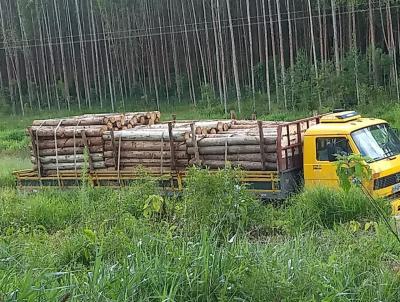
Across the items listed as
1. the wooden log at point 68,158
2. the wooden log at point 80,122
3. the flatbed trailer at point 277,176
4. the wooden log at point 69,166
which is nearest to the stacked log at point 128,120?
the wooden log at point 80,122

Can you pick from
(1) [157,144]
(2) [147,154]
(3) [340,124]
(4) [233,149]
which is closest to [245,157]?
(4) [233,149]

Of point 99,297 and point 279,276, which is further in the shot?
point 279,276

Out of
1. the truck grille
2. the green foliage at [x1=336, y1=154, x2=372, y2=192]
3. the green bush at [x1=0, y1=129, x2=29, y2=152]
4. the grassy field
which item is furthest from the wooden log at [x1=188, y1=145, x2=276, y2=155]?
the green bush at [x1=0, y1=129, x2=29, y2=152]

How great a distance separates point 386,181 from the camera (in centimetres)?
932

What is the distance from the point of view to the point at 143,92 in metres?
37.6

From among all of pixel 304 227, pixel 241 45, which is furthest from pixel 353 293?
pixel 241 45

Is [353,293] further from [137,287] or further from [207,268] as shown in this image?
[137,287]

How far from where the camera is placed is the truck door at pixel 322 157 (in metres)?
9.86

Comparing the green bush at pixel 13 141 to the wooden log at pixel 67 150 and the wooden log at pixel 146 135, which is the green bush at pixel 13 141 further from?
the wooden log at pixel 146 135

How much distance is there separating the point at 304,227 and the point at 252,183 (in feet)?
7.68

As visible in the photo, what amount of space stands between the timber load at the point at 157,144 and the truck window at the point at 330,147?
0.53 metres

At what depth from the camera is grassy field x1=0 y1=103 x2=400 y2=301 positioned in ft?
13.8

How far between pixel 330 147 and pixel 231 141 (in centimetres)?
176

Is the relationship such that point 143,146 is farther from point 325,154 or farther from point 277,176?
point 325,154
